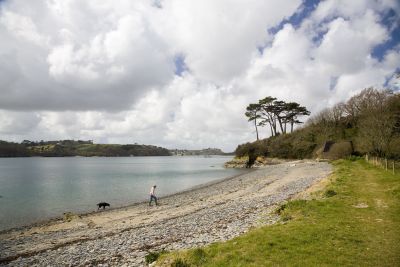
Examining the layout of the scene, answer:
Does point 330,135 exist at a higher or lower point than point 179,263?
higher

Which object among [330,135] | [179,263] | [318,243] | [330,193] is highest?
[330,135]

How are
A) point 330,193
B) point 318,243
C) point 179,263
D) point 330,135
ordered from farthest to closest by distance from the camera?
point 330,135 → point 330,193 → point 318,243 → point 179,263

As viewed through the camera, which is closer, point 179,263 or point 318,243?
A: point 179,263

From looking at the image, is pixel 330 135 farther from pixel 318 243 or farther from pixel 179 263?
pixel 179 263

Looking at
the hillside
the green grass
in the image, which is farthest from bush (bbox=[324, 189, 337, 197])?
the hillside

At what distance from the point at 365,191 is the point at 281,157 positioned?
79.7 meters

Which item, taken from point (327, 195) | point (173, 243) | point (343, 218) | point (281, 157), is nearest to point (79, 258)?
point (173, 243)

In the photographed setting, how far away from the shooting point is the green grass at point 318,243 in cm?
1113

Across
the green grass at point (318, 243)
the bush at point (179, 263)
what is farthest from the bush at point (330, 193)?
the bush at point (179, 263)

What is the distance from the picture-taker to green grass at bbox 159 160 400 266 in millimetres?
11133

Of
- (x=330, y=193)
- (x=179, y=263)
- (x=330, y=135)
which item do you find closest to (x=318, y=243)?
(x=179, y=263)

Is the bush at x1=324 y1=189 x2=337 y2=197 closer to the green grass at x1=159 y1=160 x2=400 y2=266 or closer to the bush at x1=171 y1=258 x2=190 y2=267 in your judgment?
the green grass at x1=159 y1=160 x2=400 y2=266

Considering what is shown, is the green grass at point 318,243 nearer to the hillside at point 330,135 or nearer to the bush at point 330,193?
the bush at point 330,193

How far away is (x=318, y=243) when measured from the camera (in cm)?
1270
